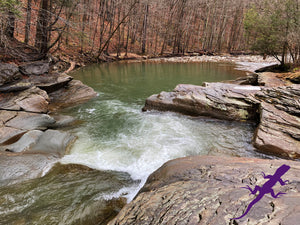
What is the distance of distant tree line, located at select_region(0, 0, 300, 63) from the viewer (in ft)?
31.8

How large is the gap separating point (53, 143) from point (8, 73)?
4.84 meters

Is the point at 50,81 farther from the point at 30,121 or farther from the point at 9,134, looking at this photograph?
the point at 9,134

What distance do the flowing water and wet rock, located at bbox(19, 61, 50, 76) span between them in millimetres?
3047

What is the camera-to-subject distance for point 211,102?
6.87 metres

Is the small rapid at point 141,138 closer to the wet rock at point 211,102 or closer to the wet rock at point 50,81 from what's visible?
the wet rock at point 211,102

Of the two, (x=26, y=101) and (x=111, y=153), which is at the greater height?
(x=26, y=101)

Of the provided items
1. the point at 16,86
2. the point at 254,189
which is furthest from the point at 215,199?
the point at 16,86

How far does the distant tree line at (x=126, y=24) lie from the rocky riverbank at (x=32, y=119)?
1609 millimetres

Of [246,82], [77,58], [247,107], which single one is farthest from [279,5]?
[77,58]

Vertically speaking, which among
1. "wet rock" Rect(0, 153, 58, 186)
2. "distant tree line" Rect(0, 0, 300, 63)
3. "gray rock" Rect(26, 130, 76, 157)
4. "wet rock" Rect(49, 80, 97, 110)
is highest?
"distant tree line" Rect(0, 0, 300, 63)

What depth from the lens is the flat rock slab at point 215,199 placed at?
1.55 metres

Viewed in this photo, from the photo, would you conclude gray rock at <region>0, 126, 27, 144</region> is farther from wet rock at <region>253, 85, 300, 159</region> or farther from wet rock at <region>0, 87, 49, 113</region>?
wet rock at <region>253, 85, 300, 159</region>

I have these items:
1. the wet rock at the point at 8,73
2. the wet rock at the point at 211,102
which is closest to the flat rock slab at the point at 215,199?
the wet rock at the point at 211,102

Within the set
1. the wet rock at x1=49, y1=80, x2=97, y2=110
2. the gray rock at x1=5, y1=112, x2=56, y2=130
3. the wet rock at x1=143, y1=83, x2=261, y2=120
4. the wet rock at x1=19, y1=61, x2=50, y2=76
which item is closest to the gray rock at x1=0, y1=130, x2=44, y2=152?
the gray rock at x1=5, y1=112, x2=56, y2=130
